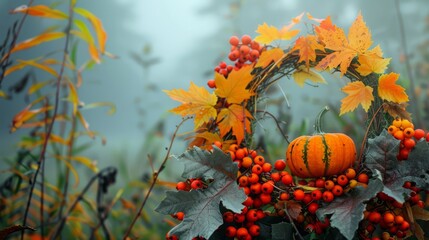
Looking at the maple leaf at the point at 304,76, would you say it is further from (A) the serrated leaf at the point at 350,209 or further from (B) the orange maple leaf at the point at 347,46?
(A) the serrated leaf at the point at 350,209

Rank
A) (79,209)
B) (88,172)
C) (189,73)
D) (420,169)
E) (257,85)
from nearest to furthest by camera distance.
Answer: (420,169)
(257,85)
(79,209)
(88,172)
(189,73)

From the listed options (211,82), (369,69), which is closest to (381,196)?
(369,69)

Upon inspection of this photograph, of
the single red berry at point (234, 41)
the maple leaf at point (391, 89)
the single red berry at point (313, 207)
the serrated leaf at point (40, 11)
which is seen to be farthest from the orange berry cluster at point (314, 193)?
the serrated leaf at point (40, 11)

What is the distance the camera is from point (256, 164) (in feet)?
1.57

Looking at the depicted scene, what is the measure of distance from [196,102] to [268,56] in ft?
0.38

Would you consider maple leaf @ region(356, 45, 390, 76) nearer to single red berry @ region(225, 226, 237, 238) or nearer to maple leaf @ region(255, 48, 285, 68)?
maple leaf @ region(255, 48, 285, 68)

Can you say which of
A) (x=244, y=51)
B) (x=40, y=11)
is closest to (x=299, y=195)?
(x=244, y=51)

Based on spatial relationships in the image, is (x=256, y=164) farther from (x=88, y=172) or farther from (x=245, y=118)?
(x=88, y=172)

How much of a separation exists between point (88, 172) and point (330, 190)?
1.43m

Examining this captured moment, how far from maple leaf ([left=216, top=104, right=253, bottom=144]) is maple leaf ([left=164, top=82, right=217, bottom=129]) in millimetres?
16

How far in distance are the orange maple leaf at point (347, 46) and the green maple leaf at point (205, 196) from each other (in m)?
0.18

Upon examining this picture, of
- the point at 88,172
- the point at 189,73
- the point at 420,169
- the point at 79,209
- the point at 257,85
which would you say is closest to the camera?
the point at 420,169

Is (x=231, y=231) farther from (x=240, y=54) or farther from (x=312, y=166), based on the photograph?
(x=240, y=54)

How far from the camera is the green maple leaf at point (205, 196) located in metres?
0.42
